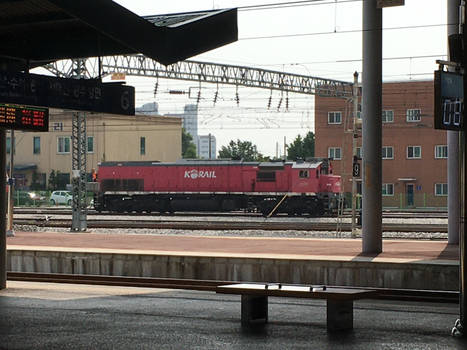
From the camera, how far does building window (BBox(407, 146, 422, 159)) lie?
71062mm

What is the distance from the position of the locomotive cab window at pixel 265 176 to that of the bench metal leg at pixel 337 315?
140 ft

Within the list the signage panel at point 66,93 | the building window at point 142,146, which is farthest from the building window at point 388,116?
the signage panel at point 66,93

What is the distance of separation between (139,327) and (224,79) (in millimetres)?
33900

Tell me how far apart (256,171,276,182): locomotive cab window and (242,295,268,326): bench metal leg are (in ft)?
138

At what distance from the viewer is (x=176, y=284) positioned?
17.0 meters

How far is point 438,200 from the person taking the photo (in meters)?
69.4

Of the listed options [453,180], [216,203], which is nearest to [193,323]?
[453,180]

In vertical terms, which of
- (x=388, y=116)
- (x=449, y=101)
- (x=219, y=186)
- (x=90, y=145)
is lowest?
(x=219, y=186)

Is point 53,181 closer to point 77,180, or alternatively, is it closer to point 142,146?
point 142,146

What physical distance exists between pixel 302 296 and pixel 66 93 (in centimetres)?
475

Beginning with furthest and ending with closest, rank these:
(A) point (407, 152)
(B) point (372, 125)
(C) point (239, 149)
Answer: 1. (C) point (239, 149)
2. (A) point (407, 152)
3. (B) point (372, 125)

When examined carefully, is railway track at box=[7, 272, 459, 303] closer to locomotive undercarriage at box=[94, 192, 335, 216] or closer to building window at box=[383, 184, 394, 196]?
locomotive undercarriage at box=[94, 192, 335, 216]

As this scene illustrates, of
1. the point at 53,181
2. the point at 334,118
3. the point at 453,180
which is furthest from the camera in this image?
the point at 53,181

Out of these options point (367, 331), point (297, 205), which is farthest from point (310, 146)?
point (367, 331)
